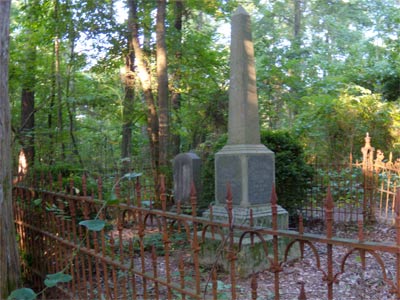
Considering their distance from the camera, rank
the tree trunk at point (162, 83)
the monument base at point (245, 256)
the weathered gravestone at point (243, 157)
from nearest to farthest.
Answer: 1. the monument base at point (245, 256)
2. the weathered gravestone at point (243, 157)
3. the tree trunk at point (162, 83)

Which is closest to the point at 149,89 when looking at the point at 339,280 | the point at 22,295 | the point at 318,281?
the point at 318,281

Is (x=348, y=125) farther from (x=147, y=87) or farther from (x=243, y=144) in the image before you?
(x=243, y=144)

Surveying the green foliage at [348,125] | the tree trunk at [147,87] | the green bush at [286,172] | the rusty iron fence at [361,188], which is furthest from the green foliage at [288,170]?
the green foliage at [348,125]

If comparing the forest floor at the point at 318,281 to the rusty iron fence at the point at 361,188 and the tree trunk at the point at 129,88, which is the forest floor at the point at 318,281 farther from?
the tree trunk at the point at 129,88

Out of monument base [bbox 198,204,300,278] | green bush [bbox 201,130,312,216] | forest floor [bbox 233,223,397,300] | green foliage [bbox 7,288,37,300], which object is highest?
green bush [bbox 201,130,312,216]

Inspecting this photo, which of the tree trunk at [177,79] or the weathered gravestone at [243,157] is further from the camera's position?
the tree trunk at [177,79]

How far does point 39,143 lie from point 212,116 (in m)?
5.25

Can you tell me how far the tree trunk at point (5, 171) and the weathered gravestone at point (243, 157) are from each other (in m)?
2.83

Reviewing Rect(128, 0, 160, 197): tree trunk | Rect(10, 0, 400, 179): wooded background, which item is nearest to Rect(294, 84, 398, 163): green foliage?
Rect(10, 0, 400, 179): wooded background

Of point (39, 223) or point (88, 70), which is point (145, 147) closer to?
point (88, 70)

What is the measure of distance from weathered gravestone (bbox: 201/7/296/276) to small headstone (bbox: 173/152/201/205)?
2599 millimetres

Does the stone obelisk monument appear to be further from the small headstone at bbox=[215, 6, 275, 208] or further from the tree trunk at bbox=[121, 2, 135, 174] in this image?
the tree trunk at bbox=[121, 2, 135, 174]

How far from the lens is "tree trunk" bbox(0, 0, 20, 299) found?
118 inches

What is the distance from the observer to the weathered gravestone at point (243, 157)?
5.55 m
